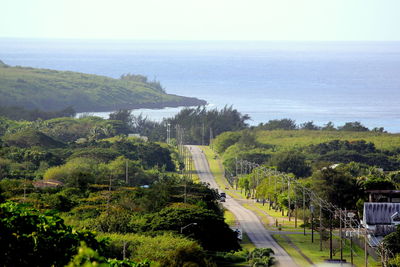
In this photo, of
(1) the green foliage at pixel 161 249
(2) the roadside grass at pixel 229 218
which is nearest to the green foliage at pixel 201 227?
(1) the green foliage at pixel 161 249

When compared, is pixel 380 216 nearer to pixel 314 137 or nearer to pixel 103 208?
pixel 103 208

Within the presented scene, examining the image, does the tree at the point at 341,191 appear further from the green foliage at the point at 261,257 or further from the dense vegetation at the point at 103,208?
the green foliage at the point at 261,257

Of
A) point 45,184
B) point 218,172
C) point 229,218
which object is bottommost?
point 218,172

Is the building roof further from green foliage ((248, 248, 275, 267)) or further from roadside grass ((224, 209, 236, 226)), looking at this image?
roadside grass ((224, 209, 236, 226))

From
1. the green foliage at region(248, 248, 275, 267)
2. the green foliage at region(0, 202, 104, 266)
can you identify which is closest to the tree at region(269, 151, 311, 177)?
the green foliage at region(248, 248, 275, 267)

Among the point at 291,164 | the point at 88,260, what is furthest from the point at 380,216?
the point at 88,260

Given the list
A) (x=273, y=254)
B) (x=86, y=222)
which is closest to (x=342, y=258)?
(x=273, y=254)
